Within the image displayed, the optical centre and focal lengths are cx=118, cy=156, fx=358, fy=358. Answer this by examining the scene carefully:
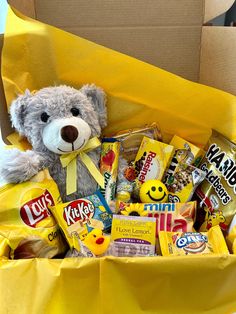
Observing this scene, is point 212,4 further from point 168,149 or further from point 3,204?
point 3,204

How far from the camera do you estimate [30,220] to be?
688mm

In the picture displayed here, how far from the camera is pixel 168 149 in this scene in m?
0.84

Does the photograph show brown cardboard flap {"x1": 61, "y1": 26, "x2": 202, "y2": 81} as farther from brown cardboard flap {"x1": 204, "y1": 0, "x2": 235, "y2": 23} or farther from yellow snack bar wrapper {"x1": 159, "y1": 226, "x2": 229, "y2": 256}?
yellow snack bar wrapper {"x1": 159, "y1": 226, "x2": 229, "y2": 256}

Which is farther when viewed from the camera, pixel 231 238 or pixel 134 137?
pixel 134 137

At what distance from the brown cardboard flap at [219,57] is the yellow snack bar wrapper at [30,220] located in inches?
18.6

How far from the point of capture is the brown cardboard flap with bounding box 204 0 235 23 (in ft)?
2.67

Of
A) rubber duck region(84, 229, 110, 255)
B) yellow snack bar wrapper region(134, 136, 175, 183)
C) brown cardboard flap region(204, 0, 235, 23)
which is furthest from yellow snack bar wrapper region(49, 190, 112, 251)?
brown cardboard flap region(204, 0, 235, 23)

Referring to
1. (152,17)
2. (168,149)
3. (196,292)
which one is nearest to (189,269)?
(196,292)

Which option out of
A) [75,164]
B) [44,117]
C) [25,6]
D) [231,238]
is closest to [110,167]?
[75,164]

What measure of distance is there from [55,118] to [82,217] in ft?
0.70

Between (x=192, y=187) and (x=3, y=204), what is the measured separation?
0.41 m

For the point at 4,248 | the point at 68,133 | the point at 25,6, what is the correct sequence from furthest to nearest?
the point at 25,6 → the point at 68,133 → the point at 4,248

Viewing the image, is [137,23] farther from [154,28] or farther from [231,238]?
[231,238]

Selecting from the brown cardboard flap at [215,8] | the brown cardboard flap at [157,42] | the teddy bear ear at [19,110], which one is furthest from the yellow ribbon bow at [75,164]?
the brown cardboard flap at [215,8]
